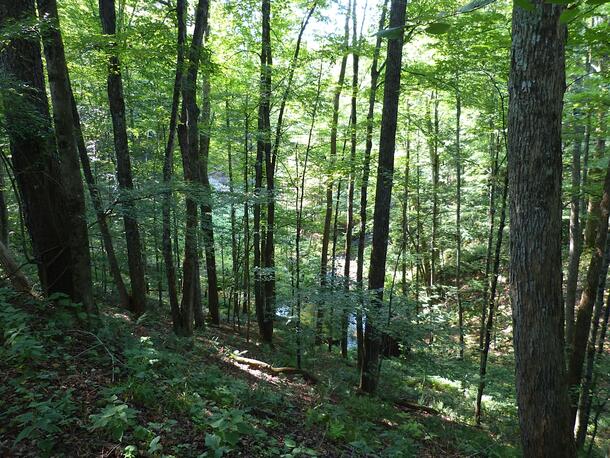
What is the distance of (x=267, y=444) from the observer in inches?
154

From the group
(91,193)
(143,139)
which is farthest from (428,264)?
(91,193)

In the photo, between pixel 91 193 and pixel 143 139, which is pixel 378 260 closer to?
pixel 91 193

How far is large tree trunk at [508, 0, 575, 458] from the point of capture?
3287 millimetres

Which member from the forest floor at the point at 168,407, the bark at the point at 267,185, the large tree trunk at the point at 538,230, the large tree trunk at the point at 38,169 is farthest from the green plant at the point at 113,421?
the bark at the point at 267,185

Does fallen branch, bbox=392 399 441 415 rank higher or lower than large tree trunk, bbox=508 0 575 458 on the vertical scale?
lower

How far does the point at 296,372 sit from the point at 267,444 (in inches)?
209

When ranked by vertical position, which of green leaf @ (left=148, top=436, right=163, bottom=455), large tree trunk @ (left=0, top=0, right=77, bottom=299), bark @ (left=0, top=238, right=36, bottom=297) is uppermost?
large tree trunk @ (left=0, top=0, right=77, bottom=299)

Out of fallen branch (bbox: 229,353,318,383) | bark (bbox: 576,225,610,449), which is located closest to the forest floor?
fallen branch (bbox: 229,353,318,383)

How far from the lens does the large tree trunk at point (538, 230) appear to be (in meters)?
3.29

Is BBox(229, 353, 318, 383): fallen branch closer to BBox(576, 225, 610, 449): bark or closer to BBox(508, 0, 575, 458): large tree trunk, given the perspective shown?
BBox(576, 225, 610, 449): bark

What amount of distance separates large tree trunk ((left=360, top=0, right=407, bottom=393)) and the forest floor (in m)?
0.79

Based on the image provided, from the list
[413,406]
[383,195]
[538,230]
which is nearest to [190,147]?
[383,195]

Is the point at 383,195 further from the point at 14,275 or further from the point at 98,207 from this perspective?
the point at 14,275

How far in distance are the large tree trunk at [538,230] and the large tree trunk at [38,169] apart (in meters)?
5.41
